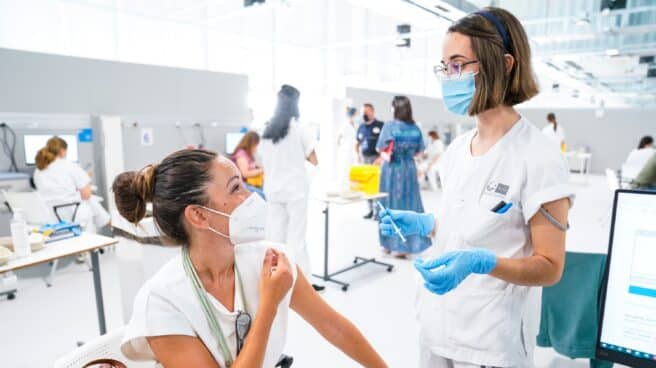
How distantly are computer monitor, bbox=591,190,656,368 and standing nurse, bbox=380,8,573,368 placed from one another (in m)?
0.10

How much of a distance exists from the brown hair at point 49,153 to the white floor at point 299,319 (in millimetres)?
1068

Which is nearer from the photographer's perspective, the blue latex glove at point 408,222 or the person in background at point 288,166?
the blue latex glove at point 408,222

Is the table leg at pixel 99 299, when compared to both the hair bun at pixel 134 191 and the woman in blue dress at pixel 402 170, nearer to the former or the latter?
the hair bun at pixel 134 191

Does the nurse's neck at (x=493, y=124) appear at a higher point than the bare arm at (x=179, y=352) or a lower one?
higher

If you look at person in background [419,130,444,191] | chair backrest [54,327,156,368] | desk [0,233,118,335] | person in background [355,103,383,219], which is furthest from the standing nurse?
person in background [419,130,444,191]

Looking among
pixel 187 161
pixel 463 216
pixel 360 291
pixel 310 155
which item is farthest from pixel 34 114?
pixel 463 216

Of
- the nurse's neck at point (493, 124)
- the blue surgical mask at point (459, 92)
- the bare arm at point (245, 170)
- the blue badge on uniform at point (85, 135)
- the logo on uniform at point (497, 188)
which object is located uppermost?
the blue surgical mask at point (459, 92)

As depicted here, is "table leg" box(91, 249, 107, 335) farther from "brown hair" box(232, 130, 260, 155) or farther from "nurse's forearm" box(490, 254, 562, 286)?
"nurse's forearm" box(490, 254, 562, 286)

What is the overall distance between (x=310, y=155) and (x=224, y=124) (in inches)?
97.3

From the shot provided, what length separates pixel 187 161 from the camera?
112cm

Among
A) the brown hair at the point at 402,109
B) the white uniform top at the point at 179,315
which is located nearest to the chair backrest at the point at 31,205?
the white uniform top at the point at 179,315

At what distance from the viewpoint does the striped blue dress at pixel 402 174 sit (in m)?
4.14

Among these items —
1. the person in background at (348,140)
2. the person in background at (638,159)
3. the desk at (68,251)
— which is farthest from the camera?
the person in background at (348,140)

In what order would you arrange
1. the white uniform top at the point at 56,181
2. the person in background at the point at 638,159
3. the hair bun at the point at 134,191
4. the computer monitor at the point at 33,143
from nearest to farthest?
the hair bun at the point at 134,191 < the white uniform top at the point at 56,181 < the computer monitor at the point at 33,143 < the person in background at the point at 638,159
